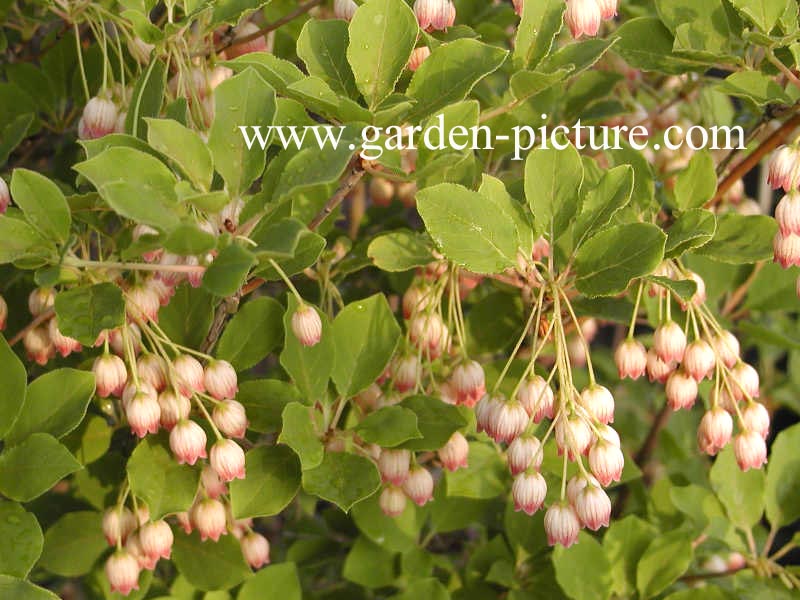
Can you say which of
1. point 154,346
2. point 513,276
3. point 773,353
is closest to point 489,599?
point 513,276

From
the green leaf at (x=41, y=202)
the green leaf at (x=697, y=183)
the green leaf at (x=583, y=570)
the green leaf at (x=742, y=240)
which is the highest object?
the green leaf at (x=41, y=202)

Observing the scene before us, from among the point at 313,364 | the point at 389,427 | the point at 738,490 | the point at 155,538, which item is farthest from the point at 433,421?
the point at 738,490

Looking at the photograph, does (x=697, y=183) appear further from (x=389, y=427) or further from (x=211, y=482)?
(x=211, y=482)

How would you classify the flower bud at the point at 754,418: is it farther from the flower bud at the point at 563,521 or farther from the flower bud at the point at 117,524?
the flower bud at the point at 117,524

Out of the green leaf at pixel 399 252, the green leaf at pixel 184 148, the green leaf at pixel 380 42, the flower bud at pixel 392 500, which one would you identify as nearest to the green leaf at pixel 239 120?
the green leaf at pixel 184 148

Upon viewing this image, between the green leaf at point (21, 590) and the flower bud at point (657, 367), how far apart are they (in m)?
0.75

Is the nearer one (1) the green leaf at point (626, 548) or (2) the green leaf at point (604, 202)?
(2) the green leaf at point (604, 202)

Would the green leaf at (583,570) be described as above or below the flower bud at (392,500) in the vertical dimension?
below

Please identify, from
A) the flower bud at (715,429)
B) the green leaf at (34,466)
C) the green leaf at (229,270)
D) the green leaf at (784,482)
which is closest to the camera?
the green leaf at (229,270)

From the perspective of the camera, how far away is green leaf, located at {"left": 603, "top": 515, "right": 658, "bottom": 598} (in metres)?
1.51

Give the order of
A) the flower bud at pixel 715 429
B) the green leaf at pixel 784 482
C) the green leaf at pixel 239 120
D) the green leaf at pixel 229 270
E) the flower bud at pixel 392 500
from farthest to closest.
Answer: the green leaf at pixel 784 482
the flower bud at pixel 392 500
the flower bud at pixel 715 429
the green leaf at pixel 239 120
the green leaf at pixel 229 270

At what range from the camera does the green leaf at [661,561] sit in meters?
1.47

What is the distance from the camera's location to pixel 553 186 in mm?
1150

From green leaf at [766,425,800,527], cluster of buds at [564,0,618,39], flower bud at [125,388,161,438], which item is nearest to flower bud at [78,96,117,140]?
flower bud at [125,388,161,438]
